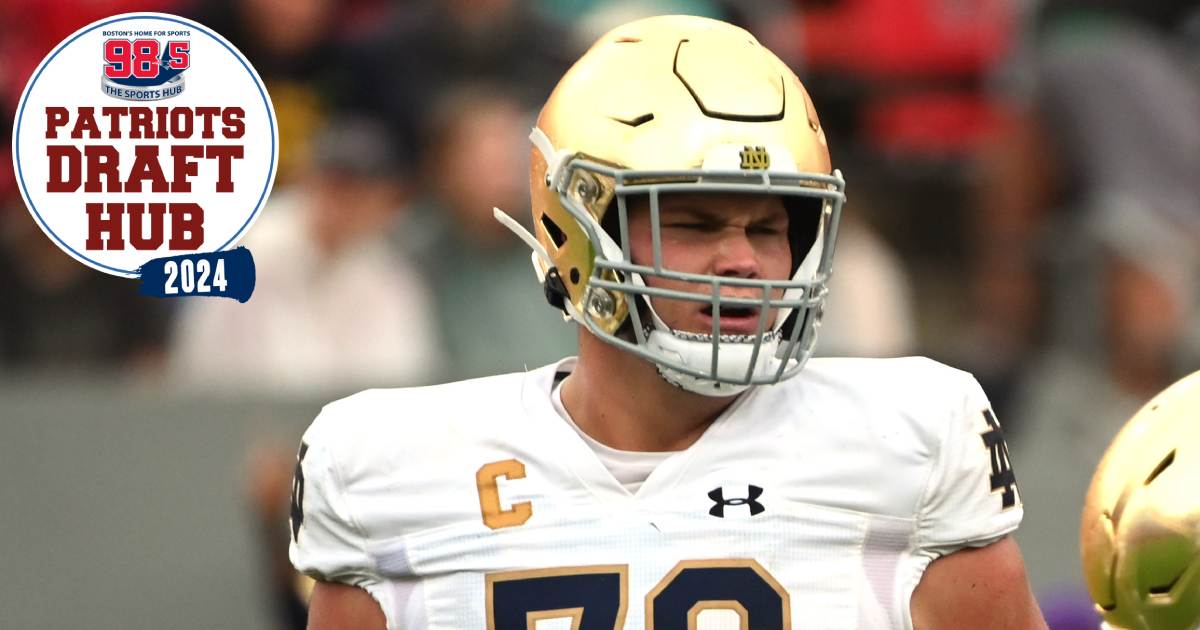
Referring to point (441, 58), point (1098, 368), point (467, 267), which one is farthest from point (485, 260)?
point (1098, 368)

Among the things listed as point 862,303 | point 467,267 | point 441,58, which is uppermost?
point 441,58

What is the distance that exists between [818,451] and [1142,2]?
12.5ft

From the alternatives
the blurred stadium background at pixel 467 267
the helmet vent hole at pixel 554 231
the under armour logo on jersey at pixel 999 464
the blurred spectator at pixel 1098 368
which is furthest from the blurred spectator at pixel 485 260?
the under armour logo on jersey at pixel 999 464

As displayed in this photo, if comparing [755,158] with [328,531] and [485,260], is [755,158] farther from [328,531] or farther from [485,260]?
[485,260]

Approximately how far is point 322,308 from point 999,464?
2304mm

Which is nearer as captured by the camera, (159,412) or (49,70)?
(49,70)

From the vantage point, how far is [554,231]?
7.99ft

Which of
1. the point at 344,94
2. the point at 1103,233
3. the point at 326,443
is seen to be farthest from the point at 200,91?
the point at 1103,233

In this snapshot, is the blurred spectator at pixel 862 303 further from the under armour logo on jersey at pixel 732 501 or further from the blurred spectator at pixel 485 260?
the under armour logo on jersey at pixel 732 501

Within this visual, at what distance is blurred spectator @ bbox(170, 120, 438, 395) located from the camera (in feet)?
14.2

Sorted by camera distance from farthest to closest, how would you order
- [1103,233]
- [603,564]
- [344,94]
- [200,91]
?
[1103,233] < [344,94] < [200,91] < [603,564]

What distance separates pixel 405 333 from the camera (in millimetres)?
4422

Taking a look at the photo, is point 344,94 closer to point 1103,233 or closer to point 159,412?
point 159,412

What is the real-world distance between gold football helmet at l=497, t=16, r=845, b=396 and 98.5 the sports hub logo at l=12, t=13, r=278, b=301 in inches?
22.2
